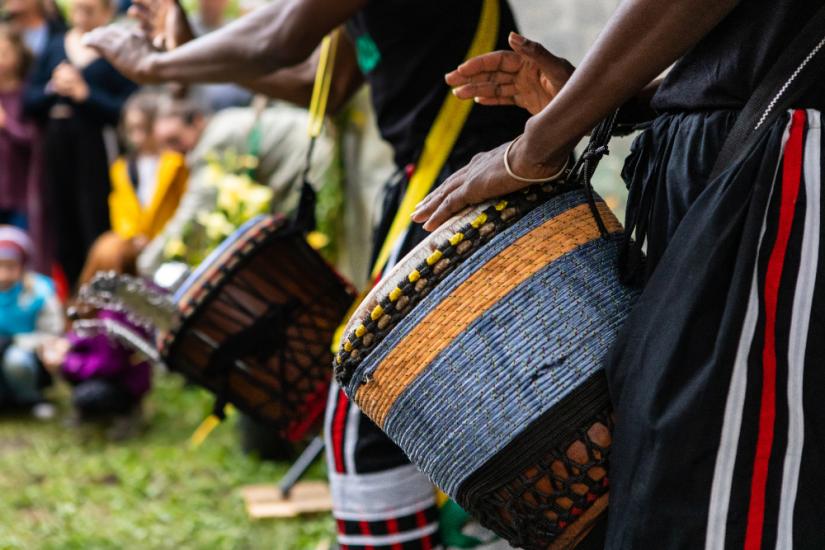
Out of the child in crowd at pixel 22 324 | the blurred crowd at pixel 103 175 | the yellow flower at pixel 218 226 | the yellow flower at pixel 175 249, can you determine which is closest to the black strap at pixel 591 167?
the blurred crowd at pixel 103 175

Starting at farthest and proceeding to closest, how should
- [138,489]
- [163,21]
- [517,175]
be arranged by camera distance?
[138,489] → [163,21] → [517,175]

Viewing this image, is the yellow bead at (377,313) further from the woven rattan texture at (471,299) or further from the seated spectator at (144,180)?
the seated spectator at (144,180)

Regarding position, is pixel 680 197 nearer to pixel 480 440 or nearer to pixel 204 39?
pixel 480 440

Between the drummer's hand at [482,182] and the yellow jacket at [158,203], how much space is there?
3.91m

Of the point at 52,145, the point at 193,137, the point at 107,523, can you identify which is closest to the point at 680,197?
the point at 107,523

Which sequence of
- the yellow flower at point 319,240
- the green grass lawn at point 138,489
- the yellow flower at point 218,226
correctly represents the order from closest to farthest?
the green grass lawn at point 138,489
the yellow flower at point 218,226
the yellow flower at point 319,240

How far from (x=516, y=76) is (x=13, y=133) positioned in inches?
232

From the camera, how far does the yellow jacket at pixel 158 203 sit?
554cm

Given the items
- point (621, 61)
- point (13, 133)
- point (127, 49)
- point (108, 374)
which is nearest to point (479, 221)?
point (621, 61)

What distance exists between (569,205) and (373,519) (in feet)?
2.99

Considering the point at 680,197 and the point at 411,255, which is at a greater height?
the point at 680,197

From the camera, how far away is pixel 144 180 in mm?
5910

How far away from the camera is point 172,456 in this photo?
465 centimetres

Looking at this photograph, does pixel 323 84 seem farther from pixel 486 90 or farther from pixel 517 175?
pixel 517 175
